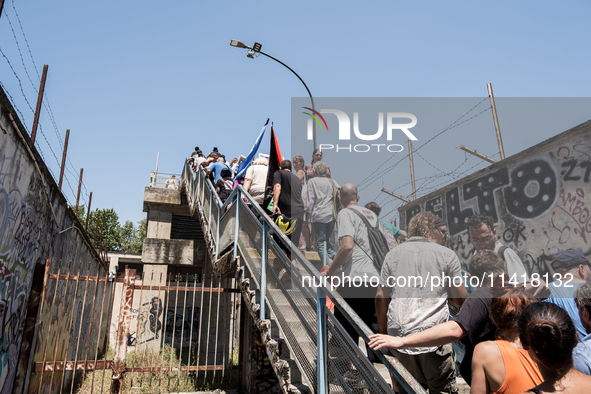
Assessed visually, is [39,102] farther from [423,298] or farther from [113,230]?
[113,230]

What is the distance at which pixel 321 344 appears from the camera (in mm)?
2830

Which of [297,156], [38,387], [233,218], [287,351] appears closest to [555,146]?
[297,156]

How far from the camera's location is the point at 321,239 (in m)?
4.88

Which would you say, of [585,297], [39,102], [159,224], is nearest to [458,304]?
[585,297]

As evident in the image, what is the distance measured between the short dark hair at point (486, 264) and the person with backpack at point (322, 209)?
88.2 inches

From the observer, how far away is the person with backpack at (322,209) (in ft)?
16.0

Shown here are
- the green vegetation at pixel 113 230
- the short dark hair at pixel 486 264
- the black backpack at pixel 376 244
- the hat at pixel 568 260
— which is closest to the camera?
the short dark hair at pixel 486 264

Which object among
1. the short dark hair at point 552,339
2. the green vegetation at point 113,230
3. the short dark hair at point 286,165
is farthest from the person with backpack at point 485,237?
the green vegetation at point 113,230

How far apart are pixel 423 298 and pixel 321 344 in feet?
2.74

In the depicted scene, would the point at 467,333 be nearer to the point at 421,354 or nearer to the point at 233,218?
the point at 421,354

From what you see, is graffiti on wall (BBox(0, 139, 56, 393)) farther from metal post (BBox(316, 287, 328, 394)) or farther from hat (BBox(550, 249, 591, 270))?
hat (BBox(550, 249, 591, 270))

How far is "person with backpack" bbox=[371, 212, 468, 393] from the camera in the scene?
2.74 m

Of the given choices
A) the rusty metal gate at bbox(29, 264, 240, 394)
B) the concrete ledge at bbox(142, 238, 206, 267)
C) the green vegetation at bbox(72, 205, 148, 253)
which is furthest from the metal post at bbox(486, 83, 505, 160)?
the green vegetation at bbox(72, 205, 148, 253)

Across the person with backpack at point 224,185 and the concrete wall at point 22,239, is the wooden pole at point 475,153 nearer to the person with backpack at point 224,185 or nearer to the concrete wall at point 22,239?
the person with backpack at point 224,185
